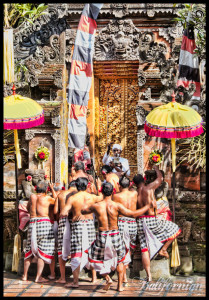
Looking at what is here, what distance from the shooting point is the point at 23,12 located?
15555mm

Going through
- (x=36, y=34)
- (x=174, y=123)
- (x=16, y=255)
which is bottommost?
(x=16, y=255)

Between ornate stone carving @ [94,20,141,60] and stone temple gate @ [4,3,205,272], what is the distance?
2 centimetres

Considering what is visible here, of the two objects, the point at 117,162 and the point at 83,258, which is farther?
the point at 117,162

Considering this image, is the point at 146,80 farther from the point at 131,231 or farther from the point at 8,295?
the point at 8,295

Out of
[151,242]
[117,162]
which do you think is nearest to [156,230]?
[151,242]

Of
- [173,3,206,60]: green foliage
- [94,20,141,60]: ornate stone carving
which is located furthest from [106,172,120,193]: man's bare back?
[94,20,141,60]: ornate stone carving

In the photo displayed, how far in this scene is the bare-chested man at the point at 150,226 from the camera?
11.2 m

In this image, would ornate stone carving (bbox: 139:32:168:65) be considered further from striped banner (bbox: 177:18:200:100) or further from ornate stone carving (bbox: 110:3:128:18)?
ornate stone carving (bbox: 110:3:128:18)

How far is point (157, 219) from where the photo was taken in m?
11.4

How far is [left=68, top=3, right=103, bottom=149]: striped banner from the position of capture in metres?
13.7

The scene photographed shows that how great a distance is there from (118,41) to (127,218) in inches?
221

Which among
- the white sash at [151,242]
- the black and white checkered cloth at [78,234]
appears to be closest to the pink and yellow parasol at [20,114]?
the black and white checkered cloth at [78,234]

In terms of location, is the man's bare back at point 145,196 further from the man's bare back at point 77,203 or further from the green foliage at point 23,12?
the green foliage at point 23,12

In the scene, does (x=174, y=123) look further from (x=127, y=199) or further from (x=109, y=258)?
(x=109, y=258)
